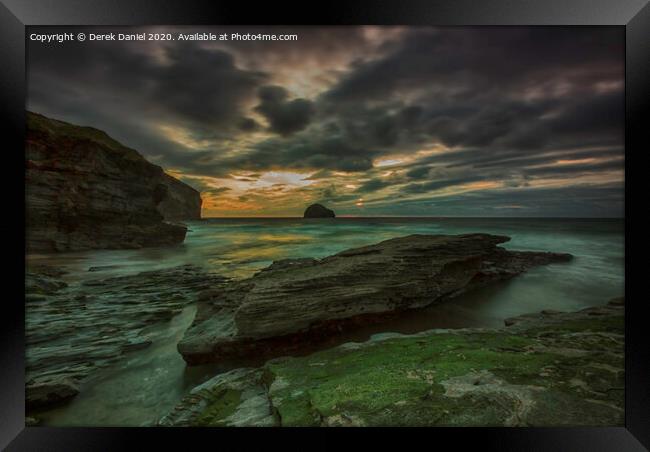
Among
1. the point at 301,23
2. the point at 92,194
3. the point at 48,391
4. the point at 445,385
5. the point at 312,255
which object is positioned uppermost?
the point at 301,23

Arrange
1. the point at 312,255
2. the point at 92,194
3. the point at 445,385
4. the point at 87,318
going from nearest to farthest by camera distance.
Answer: the point at 445,385 < the point at 87,318 < the point at 92,194 < the point at 312,255

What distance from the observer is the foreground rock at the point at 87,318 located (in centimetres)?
299

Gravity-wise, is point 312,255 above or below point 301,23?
below

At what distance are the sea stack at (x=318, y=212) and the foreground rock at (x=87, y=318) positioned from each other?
6.92 ft

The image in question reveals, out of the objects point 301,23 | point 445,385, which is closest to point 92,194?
point 301,23

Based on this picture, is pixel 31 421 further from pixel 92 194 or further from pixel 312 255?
pixel 312 255

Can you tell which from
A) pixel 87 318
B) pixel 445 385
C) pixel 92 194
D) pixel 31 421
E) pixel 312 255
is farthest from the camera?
pixel 312 255

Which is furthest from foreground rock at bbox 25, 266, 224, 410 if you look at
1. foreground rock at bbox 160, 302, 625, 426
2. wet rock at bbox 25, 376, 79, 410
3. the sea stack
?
the sea stack

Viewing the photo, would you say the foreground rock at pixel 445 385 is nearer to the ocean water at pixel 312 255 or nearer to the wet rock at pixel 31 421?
the ocean water at pixel 312 255

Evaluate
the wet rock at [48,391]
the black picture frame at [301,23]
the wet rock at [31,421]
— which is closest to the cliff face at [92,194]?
the black picture frame at [301,23]

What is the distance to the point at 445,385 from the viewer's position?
2746mm

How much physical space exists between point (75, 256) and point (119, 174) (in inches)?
61.0

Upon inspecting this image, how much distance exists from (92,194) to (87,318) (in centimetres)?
215

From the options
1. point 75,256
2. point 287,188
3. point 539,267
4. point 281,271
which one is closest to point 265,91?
point 287,188
